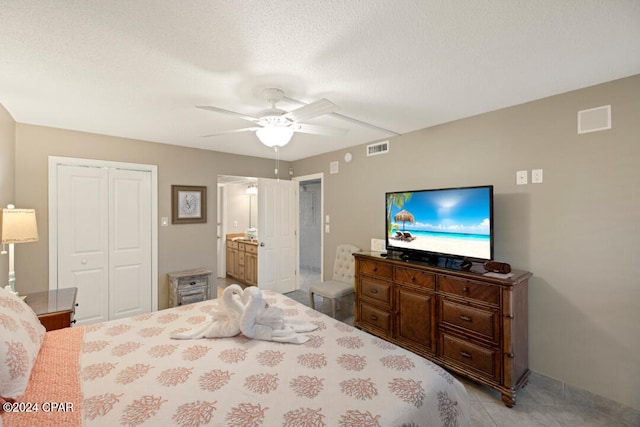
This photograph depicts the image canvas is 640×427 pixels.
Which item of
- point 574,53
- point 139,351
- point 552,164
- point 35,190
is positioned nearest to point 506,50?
point 574,53

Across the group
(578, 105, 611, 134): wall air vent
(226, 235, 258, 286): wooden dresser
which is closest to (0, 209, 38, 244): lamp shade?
(226, 235, 258, 286): wooden dresser

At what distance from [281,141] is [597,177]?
245 centimetres

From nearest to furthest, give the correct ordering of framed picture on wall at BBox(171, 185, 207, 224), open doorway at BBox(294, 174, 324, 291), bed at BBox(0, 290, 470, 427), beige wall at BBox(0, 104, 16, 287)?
bed at BBox(0, 290, 470, 427), beige wall at BBox(0, 104, 16, 287), framed picture on wall at BBox(171, 185, 207, 224), open doorway at BBox(294, 174, 324, 291)

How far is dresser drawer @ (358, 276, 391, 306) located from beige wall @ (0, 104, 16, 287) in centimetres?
352

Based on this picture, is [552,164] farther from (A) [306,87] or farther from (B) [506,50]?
(A) [306,87]

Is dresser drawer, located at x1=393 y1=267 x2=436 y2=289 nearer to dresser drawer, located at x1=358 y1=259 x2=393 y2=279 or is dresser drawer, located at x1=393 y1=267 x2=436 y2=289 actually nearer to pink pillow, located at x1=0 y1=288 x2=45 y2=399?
dresser drawer, located at x1=358 y1=259 x2=393 y2=279

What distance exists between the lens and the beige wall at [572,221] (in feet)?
6.51

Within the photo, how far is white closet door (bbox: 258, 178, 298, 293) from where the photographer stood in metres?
4.61

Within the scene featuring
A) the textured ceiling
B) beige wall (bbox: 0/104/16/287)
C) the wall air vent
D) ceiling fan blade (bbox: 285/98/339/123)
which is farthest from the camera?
beige wall (bbox: 0/104/16/287)

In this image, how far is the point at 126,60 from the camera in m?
1.75

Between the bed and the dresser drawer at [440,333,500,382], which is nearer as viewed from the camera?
the bed

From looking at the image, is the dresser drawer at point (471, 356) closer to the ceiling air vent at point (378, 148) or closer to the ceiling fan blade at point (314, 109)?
the ceiling fan blade at point (314, 109)

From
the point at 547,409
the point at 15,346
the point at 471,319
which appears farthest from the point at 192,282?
the point at 547,409

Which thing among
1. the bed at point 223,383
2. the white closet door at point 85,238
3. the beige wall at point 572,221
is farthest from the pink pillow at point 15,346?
the beige wall at point 572,221
